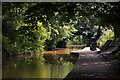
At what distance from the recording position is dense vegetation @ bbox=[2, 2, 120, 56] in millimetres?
5969

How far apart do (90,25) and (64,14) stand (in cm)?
2357

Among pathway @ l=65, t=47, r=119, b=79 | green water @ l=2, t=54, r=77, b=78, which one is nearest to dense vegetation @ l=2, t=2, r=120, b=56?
pathway @ l=65, t=47, r=119, b=79

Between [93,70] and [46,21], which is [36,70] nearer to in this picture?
[93,70]

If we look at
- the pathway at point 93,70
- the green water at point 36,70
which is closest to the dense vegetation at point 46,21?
the pathway at point 93,70

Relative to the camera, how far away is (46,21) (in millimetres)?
6043

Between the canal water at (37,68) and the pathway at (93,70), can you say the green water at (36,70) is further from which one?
the pathway at (93,70)

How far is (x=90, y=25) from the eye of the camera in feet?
96.1

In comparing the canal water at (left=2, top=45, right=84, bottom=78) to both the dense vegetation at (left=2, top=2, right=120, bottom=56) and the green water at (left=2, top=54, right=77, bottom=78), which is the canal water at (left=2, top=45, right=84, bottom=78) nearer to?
the green water at (left=2, top=54, right=77, bottom=78)

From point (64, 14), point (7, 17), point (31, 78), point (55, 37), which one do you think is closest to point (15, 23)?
point (7, 17)

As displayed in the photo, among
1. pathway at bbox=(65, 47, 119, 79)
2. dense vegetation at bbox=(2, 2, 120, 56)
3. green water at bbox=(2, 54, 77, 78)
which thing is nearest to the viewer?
pathway at bbox=(65, 47, 119, 79)

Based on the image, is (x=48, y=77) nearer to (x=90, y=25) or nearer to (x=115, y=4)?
(x=115, y=4)

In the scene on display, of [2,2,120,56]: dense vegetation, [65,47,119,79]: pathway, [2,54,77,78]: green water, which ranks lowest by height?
[2,54,77,78]: green water

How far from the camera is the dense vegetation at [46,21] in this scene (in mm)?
5969

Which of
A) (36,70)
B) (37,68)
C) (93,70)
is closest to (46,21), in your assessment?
(93,70)
